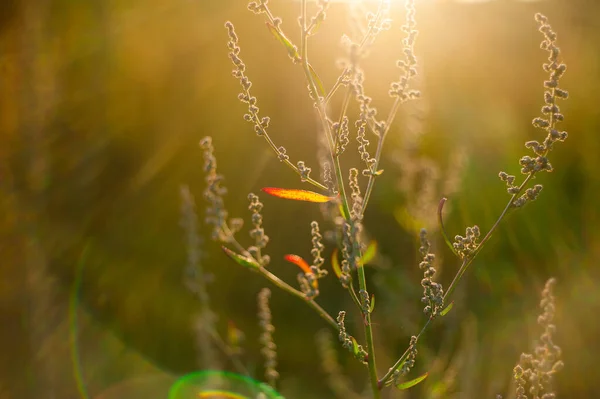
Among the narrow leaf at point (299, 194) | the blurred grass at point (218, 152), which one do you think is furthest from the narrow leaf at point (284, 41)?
the blurred grass at point (218, 152)

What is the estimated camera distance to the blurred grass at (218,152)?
157 inches

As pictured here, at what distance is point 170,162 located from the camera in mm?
6070

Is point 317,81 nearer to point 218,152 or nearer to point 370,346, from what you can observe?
point 370,346

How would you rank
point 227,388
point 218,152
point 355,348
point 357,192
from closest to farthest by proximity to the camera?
point 355,348, point 357,192, point 227,388, point 218,152

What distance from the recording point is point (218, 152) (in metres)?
6.05

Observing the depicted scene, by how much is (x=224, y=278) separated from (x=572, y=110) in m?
3.93

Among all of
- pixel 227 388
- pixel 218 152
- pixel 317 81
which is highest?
pixel 218 152

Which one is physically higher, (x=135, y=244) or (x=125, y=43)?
(x=125, y=43)

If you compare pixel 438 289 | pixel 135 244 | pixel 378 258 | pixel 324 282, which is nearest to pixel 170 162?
pixel 135 244

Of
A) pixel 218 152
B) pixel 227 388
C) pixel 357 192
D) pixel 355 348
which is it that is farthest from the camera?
pixel 218 152

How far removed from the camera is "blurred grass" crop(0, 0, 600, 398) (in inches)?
157

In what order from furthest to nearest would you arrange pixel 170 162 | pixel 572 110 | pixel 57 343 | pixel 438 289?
pixel 170 162 < pixel 572 110 < pixel 57 343 < pixel 438 289

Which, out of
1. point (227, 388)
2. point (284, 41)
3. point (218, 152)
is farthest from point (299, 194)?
point (218, 152)

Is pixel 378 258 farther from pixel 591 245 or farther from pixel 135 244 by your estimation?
pixel 135 244
